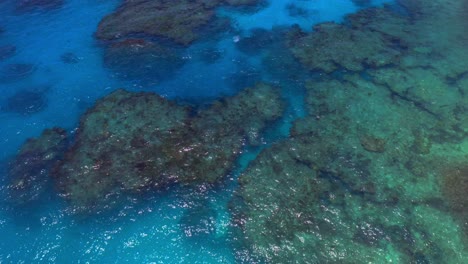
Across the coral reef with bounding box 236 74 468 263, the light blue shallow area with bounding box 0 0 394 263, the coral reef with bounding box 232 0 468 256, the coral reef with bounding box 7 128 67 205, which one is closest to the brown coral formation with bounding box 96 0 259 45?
the light blue shallow area with bounding box 0 0 394 263

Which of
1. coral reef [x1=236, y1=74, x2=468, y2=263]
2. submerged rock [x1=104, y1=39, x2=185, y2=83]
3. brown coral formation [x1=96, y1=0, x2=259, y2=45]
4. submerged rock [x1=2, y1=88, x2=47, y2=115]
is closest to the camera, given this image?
coral reef [x1=236, y1=74, x2=468, y2=263]

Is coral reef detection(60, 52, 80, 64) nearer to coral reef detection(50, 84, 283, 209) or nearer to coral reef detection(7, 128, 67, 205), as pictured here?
coral reef detection(50, 84, 283, 209)

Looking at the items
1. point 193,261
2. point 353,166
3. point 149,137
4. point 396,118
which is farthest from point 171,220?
point 396,118

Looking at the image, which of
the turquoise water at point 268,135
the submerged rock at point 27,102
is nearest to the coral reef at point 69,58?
the turquoise water at point 268,135

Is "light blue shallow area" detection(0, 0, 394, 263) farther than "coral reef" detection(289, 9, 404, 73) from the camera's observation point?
No

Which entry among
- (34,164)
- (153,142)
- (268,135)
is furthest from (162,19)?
(34,164)

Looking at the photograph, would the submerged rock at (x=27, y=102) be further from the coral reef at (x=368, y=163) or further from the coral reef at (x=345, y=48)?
the coral reef at (x=345, y=48)
